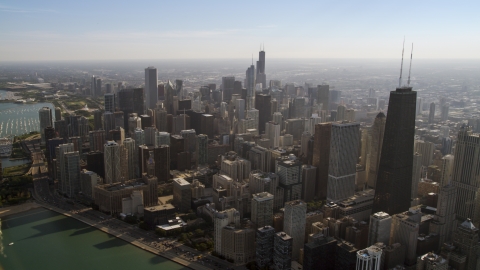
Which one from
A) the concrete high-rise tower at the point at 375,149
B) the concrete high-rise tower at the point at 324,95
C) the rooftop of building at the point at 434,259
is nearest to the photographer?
the rooftop of building at the point at 434,259

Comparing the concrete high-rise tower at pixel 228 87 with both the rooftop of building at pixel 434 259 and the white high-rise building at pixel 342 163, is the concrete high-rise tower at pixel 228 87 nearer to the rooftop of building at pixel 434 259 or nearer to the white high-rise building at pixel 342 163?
the white high-rise building at pixel 342 163

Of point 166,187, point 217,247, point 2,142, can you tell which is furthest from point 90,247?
point 2,142

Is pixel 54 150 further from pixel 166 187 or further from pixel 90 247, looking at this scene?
pixel 90 247

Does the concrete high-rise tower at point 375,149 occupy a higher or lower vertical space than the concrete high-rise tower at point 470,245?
higher

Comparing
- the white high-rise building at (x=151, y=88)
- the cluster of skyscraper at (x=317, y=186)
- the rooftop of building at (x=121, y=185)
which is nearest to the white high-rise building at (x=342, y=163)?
the cluster of skyscraper at (x=317, y=186)

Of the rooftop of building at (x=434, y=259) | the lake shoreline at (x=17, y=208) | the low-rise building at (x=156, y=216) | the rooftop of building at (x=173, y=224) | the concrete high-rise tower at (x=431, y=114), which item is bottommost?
the lake shoreline at (x=17, y=208)

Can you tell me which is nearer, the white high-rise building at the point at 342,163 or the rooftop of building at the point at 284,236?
the rooftop of building at the point at 284,236

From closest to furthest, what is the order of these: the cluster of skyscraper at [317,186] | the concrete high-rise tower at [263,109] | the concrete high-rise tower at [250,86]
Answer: the cluster of skyscraper at [317,186], the concrete high-rise tower at [263,109], the concrete high-rise tower at [250,86]
